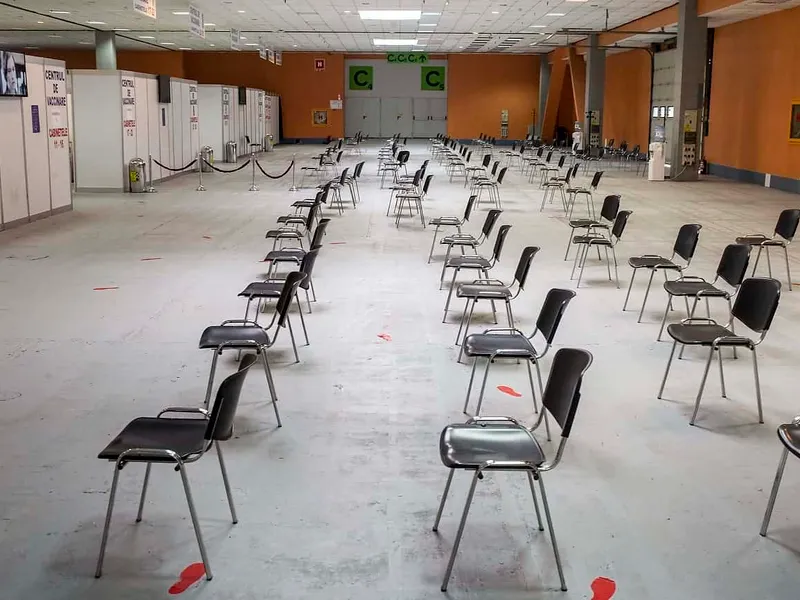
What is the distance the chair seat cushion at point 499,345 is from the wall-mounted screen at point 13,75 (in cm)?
969

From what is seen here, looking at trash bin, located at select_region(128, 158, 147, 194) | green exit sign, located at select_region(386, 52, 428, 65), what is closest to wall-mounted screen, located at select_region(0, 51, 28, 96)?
trash bin, located at select_region(128, 158, 147, 194)

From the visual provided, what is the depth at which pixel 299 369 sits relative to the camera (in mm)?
6184

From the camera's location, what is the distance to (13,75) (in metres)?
12.6

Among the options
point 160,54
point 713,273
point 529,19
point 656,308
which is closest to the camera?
→ point 656,308

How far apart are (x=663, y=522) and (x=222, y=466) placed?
6.45ft

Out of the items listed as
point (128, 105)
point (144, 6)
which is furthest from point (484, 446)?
point (128, 105)

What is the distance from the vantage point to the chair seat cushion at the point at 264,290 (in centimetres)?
648

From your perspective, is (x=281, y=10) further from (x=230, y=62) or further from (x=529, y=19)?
(x=230, y=62)

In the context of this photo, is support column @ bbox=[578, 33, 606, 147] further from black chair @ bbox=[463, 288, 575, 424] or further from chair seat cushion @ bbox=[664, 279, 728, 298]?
black chair @ bbox=[463, 288, 575, 424]

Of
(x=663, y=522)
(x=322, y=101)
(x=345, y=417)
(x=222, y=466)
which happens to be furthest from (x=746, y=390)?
(x=322, y=101)

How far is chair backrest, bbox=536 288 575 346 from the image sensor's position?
496 cm

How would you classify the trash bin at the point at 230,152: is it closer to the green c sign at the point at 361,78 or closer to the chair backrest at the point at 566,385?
the green c sign at the point at 361,78

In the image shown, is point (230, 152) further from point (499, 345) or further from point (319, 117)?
point (499, 345)

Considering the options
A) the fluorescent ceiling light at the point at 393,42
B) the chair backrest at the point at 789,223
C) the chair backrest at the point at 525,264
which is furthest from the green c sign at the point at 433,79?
the chair backrest at the point at 525,264
